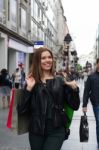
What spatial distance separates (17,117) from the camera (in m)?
4.70

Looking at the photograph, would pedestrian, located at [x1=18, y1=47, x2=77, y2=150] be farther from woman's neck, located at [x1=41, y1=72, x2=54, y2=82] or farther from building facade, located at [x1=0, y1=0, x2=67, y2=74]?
building facade, located at [x1=0, y1=0, x2=67, y2=74]

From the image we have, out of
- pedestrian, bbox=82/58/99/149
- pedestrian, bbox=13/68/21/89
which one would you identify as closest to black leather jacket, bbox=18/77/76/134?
pedestrian, bbox=82/58/99/149

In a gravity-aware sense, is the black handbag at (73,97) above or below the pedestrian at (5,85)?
above

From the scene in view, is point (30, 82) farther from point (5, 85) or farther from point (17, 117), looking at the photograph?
point (5, 85)

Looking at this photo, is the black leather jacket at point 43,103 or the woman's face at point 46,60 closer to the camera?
the black leather jacket at point 43,103

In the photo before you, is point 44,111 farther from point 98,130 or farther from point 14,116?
point 98,130

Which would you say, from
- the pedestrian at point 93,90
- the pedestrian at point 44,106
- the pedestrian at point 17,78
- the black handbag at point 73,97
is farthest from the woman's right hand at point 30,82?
the pedestrian at point 17,78

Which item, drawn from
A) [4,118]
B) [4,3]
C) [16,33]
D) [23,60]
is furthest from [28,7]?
[4,118]

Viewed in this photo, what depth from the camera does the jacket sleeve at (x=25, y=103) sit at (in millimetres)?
4684

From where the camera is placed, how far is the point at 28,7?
42.5 metres

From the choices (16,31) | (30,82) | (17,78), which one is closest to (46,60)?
(30,82)

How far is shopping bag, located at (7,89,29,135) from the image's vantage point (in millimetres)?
4684

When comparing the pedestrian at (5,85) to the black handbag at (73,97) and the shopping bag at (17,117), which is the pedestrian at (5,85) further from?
the black handbag at (73,97)

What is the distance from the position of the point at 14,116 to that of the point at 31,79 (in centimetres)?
41
